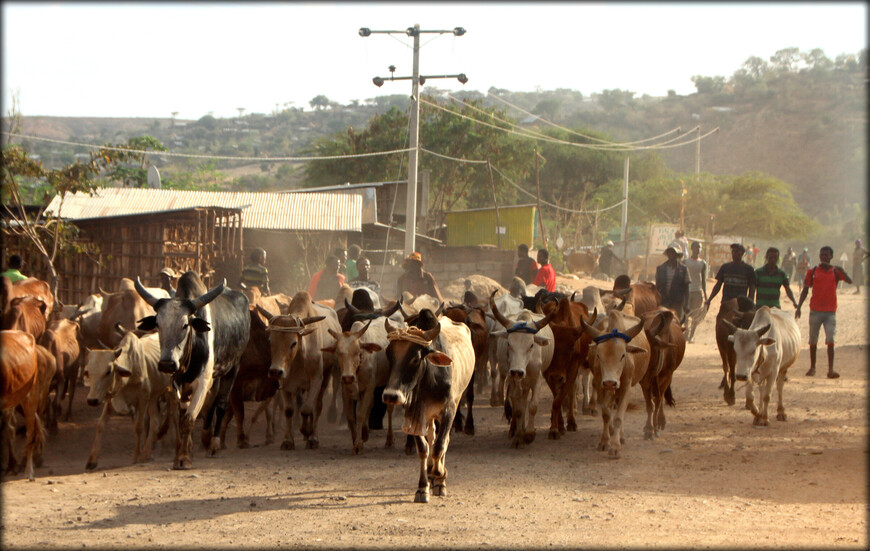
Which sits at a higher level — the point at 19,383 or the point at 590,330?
the point at 590,330

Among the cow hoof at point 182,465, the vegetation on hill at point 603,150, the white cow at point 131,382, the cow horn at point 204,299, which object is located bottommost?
the cow hoof at point 182,465

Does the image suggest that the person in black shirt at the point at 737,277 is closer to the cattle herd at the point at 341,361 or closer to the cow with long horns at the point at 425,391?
the cattle herd at the point at 341,361

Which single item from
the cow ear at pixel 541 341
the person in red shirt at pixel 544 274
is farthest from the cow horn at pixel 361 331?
the person in red shirt at pixel 544 274

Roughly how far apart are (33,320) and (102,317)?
2387 millimetres

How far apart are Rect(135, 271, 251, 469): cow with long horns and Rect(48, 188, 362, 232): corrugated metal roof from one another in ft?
42.0

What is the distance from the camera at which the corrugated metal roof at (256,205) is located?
23.1m

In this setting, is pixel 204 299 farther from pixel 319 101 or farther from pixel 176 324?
pixel 319 101

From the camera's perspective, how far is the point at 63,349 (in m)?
11.1

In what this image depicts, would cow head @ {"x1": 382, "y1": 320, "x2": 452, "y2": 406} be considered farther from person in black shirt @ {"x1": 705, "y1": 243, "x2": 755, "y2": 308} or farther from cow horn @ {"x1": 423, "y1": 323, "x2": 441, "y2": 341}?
person in black shirt @ {"x1": 705, "y1": 243, "x2": 755, "y2": 308}

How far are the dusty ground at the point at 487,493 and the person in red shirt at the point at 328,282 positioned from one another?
3871 mm

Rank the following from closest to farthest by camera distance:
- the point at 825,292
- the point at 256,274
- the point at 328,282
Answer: the point at 256,274, the point at 825,292, the point at 328,282

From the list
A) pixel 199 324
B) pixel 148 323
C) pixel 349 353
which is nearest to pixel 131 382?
pixel 148 323

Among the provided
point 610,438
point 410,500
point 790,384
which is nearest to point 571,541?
point 410,500

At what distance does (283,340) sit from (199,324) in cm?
143
